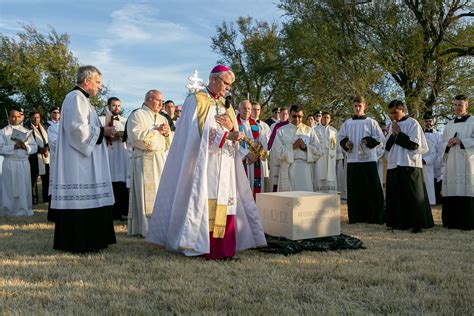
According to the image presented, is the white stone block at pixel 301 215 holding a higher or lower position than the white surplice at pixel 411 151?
lower

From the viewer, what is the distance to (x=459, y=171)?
28.5 feet

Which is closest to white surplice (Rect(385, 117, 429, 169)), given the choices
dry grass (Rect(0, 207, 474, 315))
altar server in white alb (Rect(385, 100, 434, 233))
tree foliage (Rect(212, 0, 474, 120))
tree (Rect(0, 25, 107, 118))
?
altar server in white alb (Rect(385, 100, 434, 233))

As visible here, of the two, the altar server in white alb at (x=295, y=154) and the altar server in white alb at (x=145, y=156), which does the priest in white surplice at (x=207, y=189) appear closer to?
the altar server in white alb at (x=145, y=156)

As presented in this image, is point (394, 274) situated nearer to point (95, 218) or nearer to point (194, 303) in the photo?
point (194, 303)

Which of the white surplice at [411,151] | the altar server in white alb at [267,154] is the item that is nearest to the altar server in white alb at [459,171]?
the white surplice at [411,151]

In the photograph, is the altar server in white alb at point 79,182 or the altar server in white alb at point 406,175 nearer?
the altar server in white alb at point 79,182

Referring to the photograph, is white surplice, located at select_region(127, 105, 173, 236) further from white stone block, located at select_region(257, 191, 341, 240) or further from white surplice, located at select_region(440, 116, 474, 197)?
white surplice, located at select_region(440, 116, 474, 197)

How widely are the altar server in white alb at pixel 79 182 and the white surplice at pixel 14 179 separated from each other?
15.9ft

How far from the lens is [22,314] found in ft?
11.7

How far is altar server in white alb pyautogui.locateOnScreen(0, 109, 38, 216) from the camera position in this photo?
1027 cm

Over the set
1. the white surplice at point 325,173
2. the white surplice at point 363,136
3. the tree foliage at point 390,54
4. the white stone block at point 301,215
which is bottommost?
the white stone block at point 301,215

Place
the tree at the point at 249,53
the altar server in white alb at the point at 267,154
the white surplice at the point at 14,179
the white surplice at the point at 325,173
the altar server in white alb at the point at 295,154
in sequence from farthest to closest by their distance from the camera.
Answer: the tree at the point at 249,53 → the white surplice at the point at 14,179 → the white surplice at the point at 325,173 → the altar server in white alb at the point at 267,154 → the altar server in white alb at the point at 295,154

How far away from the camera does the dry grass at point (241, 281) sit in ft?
12.4

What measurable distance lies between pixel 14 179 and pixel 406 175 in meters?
7.82
